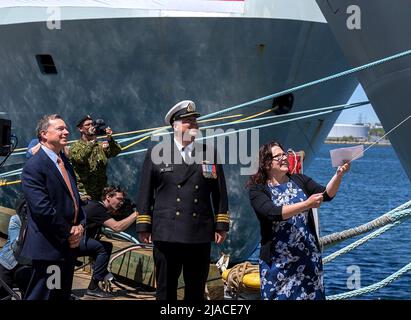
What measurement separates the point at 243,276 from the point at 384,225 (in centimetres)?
148

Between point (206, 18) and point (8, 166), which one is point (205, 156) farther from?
point (8, 166)

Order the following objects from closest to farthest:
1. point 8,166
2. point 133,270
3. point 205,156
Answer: point 205,156 → point 133,270 → point 8,166

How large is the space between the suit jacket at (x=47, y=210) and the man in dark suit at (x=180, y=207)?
467mm

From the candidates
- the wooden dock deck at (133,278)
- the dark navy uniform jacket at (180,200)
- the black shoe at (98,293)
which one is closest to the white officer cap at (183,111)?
the dark navy uniform jacket at (180,200)

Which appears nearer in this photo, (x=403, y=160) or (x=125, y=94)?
(x=403, y=160)

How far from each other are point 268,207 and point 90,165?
151 inches

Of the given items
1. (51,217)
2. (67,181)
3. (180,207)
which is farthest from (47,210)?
(180,207)

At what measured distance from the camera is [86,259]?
847 cm

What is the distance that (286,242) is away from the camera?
168 inches

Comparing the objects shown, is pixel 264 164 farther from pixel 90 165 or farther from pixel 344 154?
pixel 90 165

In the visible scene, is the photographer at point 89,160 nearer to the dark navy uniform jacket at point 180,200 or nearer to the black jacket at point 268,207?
the dark navy uniform jacket at point 180,200

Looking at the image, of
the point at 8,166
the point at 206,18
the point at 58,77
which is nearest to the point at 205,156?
the point at 206,18

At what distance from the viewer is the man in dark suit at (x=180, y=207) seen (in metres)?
4.46
